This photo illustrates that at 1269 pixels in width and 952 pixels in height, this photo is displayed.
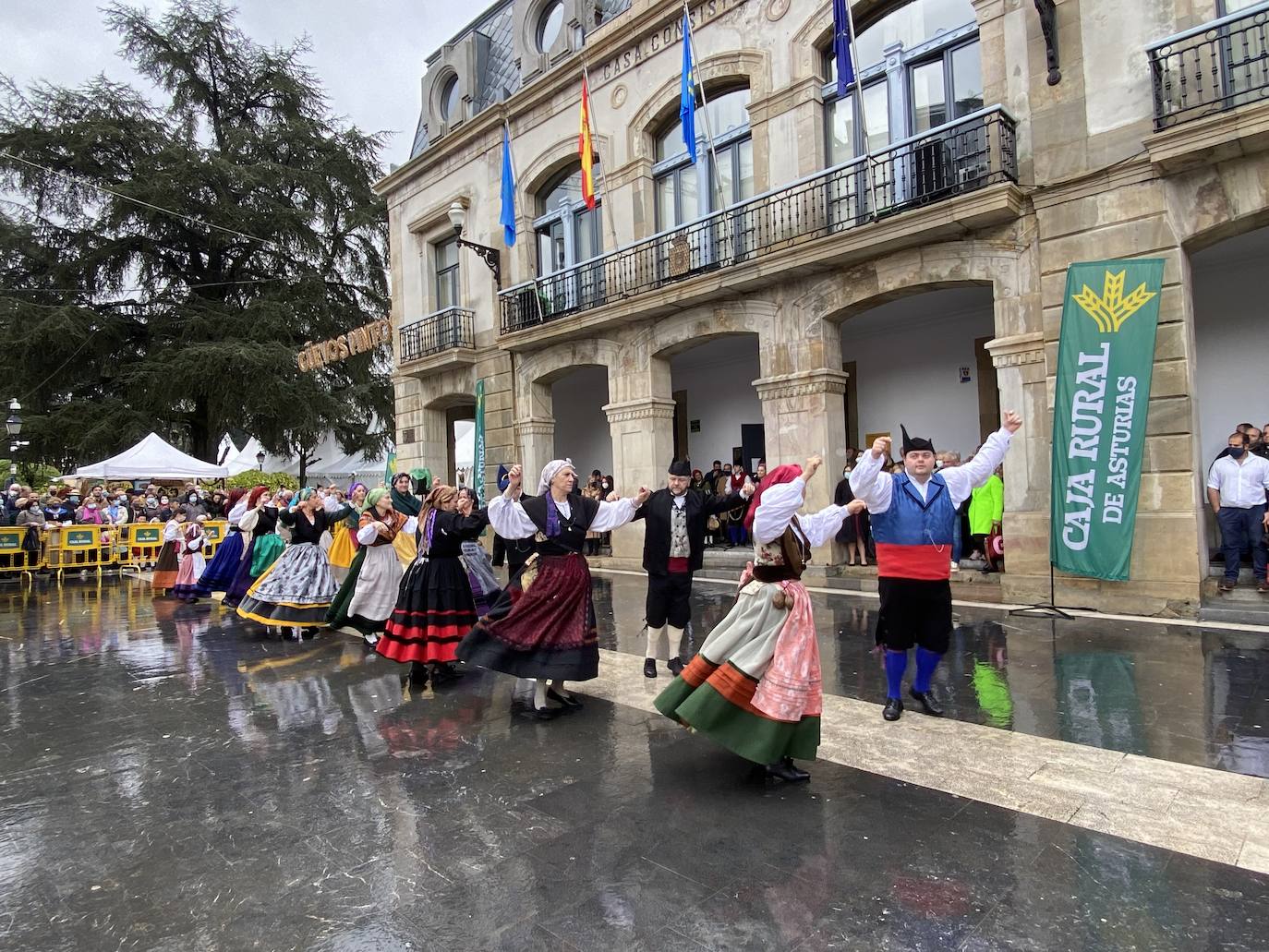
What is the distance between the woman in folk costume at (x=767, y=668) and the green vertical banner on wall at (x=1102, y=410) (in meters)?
5.80

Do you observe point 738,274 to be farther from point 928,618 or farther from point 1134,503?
point 928,618

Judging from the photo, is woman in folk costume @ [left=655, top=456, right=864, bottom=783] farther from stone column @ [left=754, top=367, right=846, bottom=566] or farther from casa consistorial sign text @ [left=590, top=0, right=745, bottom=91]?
casa consistorial sign text @ [left=590, top=0, right=745, bottom=91]

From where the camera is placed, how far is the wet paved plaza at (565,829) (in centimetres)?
280

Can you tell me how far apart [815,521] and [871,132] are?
956 cm

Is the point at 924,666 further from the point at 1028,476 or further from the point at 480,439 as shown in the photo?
the point at 480,439

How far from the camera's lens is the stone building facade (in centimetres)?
836

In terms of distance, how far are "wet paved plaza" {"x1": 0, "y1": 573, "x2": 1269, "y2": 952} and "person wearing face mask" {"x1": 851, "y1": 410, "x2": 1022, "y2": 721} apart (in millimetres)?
490

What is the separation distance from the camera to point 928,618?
4965mm

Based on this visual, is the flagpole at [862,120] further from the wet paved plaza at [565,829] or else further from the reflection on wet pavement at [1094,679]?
the wet paved plaza at [565,829]

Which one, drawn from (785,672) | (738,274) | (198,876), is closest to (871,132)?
(738,274)

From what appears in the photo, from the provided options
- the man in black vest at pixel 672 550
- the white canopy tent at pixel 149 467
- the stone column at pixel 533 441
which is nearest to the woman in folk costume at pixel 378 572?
the man in black vest at pixel 672 550

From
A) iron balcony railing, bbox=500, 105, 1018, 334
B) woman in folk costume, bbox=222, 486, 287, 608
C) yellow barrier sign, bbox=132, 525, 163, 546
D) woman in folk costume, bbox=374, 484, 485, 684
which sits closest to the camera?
woman in folk costume, bbox=374, 484, 485, 684

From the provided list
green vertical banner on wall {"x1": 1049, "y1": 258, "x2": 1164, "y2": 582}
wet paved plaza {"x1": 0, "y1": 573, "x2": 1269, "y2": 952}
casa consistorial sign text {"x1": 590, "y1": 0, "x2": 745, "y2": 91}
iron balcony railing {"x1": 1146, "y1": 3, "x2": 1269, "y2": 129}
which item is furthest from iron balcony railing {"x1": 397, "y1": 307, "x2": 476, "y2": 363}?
iron balcony railing {"x1": 1146, "y1": 3, "x2": 1269, "y2": 129}

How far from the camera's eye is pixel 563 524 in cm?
543
